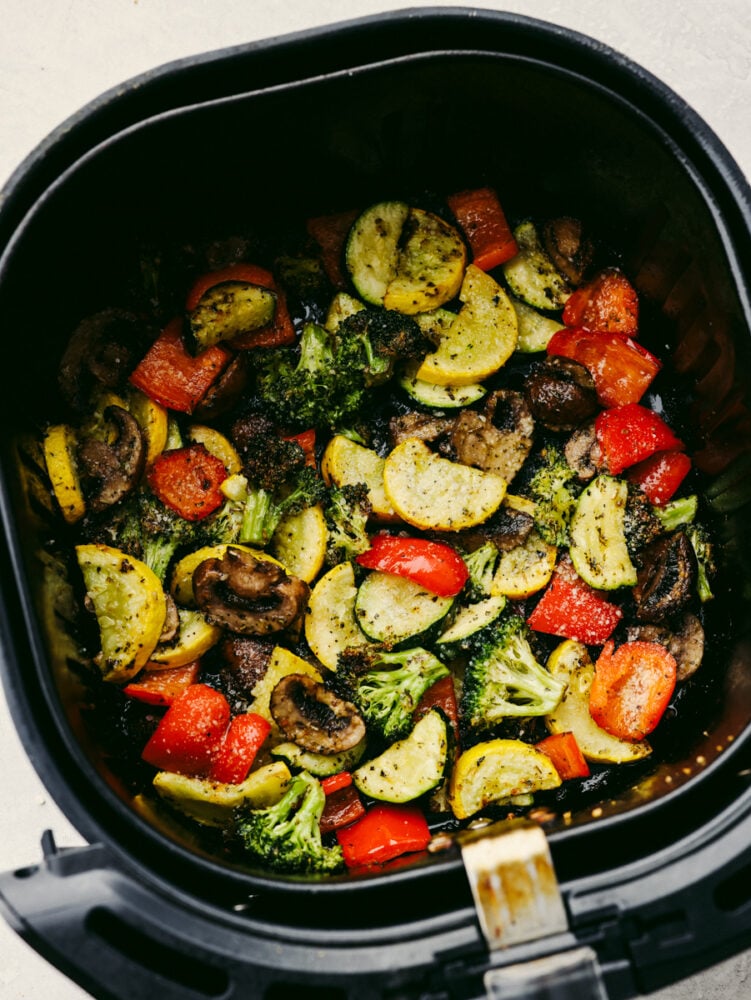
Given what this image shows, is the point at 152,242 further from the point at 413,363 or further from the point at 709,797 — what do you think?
the point at 709,797

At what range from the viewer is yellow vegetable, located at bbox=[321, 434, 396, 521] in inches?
101

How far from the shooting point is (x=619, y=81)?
212 cm

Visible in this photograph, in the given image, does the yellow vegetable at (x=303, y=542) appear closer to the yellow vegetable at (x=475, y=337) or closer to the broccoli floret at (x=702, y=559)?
the yellow vegetable at (x=475, y=337)

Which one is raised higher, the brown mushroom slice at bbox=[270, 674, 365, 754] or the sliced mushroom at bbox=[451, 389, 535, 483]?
the sliced mushroom at bbox=[451, 389, 535, 483]

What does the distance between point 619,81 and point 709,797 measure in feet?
5.90

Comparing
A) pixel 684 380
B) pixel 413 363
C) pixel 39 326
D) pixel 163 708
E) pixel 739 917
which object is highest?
pixel 39 326

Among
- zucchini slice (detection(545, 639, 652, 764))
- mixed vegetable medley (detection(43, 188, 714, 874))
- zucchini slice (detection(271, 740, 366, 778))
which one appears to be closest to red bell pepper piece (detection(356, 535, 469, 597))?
mixed vegetable medley (detection(43, 188, 714, 874))

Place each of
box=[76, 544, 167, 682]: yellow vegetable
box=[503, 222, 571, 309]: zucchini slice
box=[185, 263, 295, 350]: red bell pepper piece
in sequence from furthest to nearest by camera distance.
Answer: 1. box=[503, 222, 571, 309]: zucchini slice
2. box=[185, 263, 295, 350]: red bell pepper piece
3. box=[76, 544, 167, 682]: yellow vegetable

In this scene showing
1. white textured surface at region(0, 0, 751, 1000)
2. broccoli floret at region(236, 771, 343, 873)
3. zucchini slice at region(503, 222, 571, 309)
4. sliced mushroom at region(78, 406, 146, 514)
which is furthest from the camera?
white textured surface at region(0, 0, 751, 1000)

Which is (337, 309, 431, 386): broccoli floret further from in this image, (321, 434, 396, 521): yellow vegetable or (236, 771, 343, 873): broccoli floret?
(236, 771, 343, 873): broccoli floret

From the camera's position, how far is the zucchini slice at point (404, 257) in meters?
2.58

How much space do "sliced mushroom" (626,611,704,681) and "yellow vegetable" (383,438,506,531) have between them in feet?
1.99

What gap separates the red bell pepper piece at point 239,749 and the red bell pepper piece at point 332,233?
1.38 m

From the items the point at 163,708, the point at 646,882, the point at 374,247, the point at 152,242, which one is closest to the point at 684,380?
the point at 374,247
